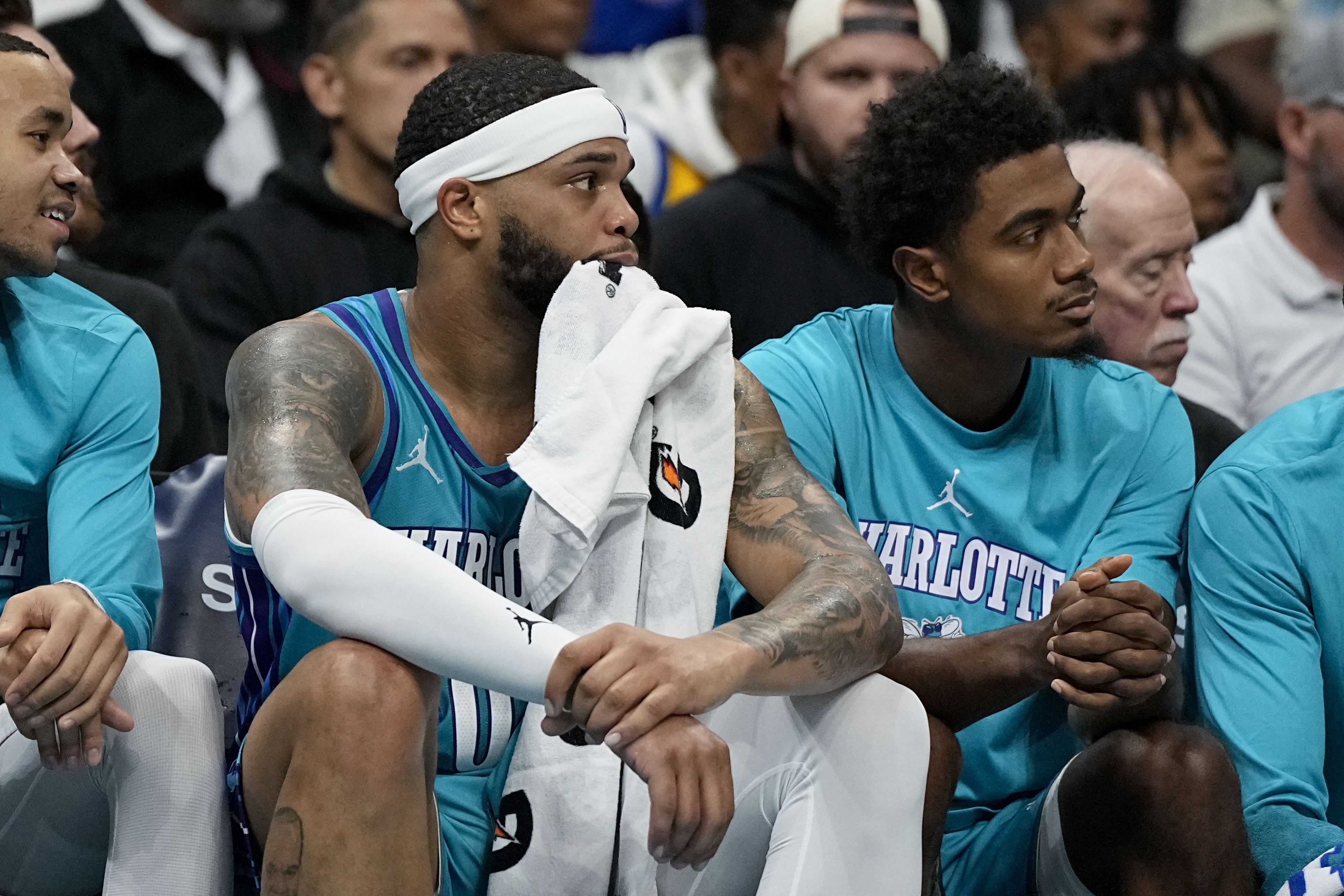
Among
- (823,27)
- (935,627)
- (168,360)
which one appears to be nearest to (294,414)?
(935,627)

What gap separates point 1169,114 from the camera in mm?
5191

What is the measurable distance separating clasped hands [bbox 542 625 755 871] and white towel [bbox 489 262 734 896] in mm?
271

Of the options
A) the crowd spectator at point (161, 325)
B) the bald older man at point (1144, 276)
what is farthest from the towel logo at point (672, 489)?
the bald older man at point (1144, 276)

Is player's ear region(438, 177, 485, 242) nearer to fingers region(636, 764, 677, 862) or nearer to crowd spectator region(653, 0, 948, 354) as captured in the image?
fingers region(636, 764, 677, 862)

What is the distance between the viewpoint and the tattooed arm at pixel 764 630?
2.21m

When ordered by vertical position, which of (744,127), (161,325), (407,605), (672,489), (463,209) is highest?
(463,209)

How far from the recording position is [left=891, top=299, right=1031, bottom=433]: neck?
127 inches

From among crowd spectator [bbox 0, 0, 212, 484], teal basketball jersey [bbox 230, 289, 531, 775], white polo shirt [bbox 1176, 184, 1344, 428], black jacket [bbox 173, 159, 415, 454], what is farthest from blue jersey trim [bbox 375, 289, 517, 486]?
white polo shirt [bbox 1176, 184, 1344, 428]

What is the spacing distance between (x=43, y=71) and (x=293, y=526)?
41.0 inches

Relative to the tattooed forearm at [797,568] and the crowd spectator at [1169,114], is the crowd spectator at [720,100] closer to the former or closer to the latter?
the crowd spectator at [1169,114]

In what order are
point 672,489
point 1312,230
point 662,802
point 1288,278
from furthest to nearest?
point 1312,230, point 1288,278, point 672,489, point 662,802

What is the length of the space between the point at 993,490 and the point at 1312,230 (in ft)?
7.37

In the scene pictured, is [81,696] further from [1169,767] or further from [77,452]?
[1169,767]

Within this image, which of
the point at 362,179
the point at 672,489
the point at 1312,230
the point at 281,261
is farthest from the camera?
the point at 1312,230
